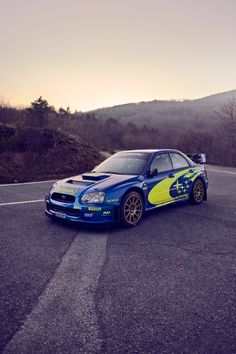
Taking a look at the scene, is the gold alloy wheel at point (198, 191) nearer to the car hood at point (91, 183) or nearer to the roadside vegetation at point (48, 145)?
the car hood at point (91, 183)

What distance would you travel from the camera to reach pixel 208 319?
276 cm

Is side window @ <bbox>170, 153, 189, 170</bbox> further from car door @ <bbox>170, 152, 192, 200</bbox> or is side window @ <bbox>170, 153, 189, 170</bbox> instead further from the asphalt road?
the asphalt road

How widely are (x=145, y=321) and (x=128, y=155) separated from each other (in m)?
4.47

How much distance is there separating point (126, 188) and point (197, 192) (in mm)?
2767

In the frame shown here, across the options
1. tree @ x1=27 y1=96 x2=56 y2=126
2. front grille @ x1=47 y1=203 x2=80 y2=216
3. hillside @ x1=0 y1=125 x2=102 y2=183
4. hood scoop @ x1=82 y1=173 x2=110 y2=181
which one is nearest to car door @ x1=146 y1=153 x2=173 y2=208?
hood scoop @ x1=82 y1=173 x2=110 y2=181

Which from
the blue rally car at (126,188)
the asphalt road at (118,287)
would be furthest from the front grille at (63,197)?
the asphalt road at (118,287)

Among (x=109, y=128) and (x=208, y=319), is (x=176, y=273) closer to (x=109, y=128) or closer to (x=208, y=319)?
(x=208, y=319)

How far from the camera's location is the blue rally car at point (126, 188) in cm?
524

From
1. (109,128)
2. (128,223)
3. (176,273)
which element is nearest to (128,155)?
(128,223)

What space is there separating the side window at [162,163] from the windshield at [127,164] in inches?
7.8

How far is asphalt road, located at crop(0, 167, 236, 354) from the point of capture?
2.46 meters

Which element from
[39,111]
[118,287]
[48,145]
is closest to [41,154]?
[48,145]

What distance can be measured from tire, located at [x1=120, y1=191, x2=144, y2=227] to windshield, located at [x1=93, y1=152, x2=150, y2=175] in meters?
0.61

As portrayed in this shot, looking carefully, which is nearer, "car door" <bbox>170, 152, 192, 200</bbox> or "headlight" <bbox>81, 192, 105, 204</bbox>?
"headlight" <bbox>81, 192, 105, 204</bbox>
